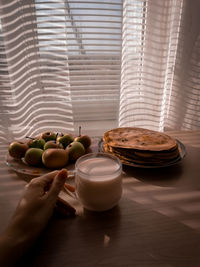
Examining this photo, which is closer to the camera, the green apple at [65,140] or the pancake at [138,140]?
the pancake at [138,140]

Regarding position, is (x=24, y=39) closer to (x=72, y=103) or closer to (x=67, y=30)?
(x=67, y=30)

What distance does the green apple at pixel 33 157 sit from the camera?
2.45 ft

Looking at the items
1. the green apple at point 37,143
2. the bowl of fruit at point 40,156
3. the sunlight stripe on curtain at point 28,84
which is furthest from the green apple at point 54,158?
the sunlight stripe on curtain at point 28,84

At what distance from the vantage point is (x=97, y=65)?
1351 millimetres

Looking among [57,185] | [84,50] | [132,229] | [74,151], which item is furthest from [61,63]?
[132,229]

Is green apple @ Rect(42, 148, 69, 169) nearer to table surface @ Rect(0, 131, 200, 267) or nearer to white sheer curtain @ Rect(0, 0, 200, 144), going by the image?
table surface @ Rect(0, 131, 200, 267)

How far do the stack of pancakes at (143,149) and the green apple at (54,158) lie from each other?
0.17 m

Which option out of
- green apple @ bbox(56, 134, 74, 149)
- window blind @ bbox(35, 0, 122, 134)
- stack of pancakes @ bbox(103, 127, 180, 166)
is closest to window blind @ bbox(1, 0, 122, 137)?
window blind @ bbox(35, 0, 122, 134)

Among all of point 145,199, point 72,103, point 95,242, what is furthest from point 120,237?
point 72,103

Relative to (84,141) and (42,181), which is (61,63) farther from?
(42,181)

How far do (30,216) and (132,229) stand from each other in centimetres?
24

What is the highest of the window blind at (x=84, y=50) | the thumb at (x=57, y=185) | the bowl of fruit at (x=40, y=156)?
the window blind at (x=84, y=50)

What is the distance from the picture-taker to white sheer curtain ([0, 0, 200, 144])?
121 cm

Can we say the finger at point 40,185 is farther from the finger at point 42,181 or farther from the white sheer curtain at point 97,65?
the white sheer curtain at point 97,65
